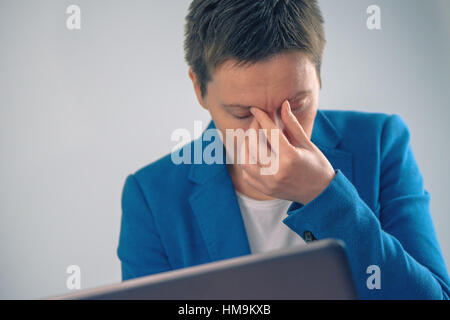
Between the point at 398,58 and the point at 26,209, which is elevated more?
the point at 398,58

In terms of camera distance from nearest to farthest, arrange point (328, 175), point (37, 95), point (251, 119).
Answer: point (328, 175)
point (251, 119)
point (37, 95)

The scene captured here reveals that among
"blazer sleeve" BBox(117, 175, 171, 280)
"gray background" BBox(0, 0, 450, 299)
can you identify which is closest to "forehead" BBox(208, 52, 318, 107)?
"blazer sleeve" BBox(117, 175, 171, 280)

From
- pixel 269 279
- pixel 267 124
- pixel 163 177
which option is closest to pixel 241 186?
pixel 163 177

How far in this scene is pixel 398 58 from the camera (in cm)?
190

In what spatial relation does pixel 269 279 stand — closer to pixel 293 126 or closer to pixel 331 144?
pixel 293 126

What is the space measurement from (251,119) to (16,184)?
138 cm

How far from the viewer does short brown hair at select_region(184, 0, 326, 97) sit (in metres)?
0.90

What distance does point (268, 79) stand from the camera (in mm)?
904

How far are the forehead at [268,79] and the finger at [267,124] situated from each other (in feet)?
0.08

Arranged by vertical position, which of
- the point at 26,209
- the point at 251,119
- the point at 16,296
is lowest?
the point at 16,296

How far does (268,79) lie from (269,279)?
59 cm

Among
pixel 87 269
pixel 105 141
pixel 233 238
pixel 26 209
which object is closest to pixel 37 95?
pixel 105 141
